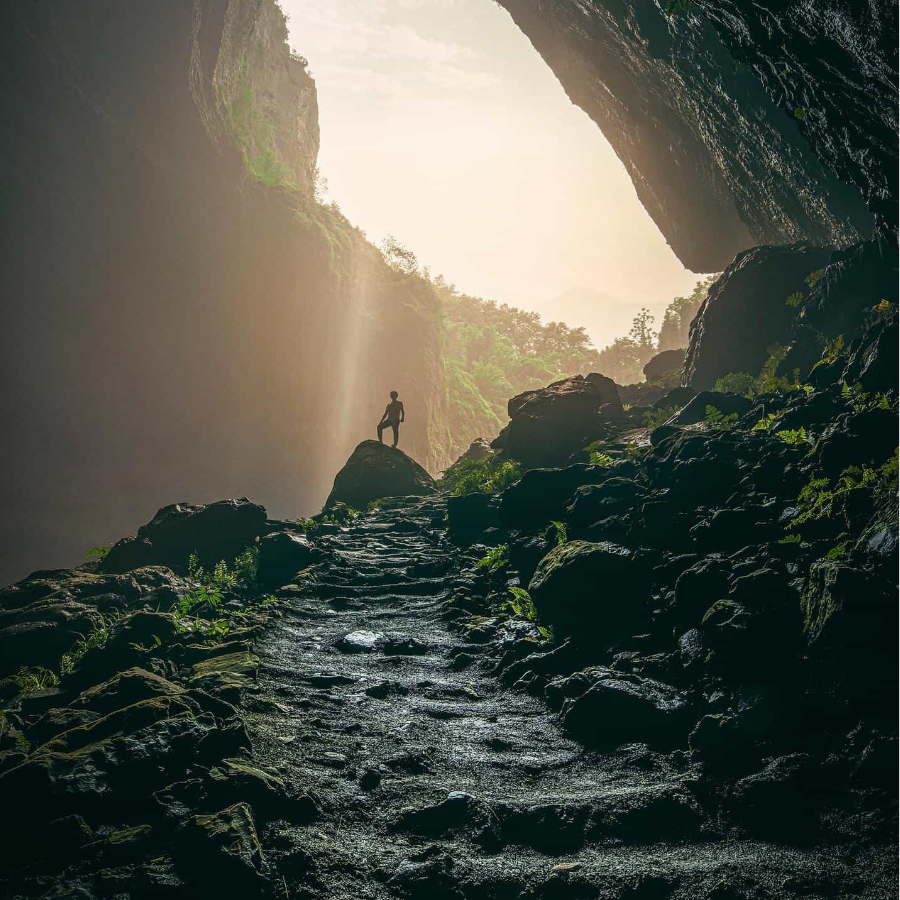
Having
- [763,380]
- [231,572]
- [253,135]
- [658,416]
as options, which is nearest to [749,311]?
[763,380]

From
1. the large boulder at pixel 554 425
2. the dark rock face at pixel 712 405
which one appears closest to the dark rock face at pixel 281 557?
the large boulder at pixel 554 425

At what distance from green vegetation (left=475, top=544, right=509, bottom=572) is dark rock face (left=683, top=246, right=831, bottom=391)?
1159cm

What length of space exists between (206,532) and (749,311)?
1710cm

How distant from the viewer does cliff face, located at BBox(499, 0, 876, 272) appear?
6707 mm

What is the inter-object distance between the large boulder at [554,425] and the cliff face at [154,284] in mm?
16767

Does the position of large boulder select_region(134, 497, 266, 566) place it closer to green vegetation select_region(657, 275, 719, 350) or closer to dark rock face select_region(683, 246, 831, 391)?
dark rock face select_region(683, 246, 831, 391)

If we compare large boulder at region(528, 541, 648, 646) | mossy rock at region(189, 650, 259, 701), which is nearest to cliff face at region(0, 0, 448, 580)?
mossy rock at region(189, 650, 259, 701)

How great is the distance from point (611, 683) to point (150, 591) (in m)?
8.02

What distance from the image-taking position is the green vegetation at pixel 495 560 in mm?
10164

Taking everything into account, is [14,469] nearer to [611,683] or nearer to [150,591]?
[150,591]

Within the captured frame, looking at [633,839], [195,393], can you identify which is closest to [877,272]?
[633,839]

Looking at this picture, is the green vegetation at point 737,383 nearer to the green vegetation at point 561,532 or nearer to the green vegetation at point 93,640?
the green vegetation at point 561,532

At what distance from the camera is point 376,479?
1988 cm

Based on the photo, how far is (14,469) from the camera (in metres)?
21.5
